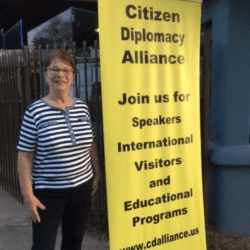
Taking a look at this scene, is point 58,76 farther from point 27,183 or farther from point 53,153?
point 27,183

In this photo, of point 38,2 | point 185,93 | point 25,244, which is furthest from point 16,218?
point 38,2

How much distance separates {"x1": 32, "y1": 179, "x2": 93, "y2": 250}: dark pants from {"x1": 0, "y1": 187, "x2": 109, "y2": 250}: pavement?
1179 millimetres

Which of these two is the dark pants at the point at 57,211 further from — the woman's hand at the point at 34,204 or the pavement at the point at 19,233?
the pavement at the point at 19,233

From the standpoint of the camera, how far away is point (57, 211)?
2.14 meters

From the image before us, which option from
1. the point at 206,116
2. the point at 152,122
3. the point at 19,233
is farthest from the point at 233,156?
the point at 19,233

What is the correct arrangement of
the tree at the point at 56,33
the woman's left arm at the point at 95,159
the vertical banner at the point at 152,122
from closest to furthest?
1. the vertical banner at the point at 152,122
2. the woman's left arm at the point at 95,159
3. the tree at the point at 56,33

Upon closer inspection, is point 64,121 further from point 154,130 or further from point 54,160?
point 154,130

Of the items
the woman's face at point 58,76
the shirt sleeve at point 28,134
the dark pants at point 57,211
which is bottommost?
the dark pants at point 57,211

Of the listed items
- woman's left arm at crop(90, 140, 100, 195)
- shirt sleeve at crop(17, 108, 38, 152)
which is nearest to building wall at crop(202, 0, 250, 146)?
woman's left arm at crop(90, 140, 100, 195)

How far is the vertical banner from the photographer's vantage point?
7.09 ft

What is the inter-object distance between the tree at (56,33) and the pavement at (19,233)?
7036 millimetres

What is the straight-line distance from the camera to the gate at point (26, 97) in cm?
341

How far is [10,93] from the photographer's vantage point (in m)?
4.47

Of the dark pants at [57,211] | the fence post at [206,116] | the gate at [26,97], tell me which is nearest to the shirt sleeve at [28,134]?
the dark pants at [57,211]
